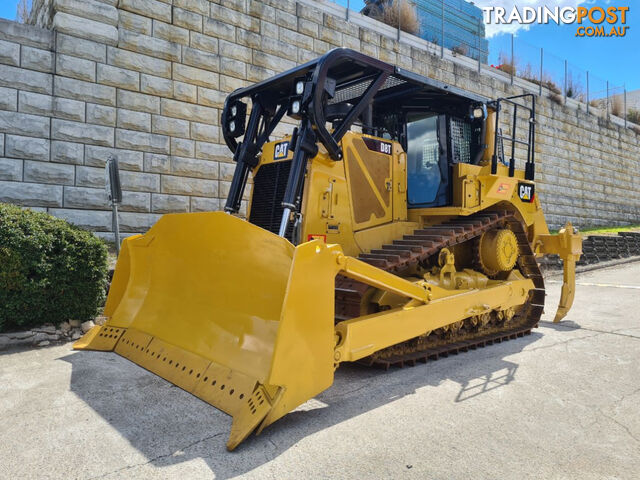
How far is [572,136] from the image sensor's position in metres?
18.0

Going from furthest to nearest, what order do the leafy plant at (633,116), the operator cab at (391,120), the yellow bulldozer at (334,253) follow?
the leafy plant at (633,116) → the operator cab at (391,120) → the yellow bulldozer at (334,253)

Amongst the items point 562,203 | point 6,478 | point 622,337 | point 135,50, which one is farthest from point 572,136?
point 6,478

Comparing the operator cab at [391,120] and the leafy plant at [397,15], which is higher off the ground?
the leafy plant at [397,15]

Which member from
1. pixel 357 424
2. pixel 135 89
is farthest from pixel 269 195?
pixel 135 89

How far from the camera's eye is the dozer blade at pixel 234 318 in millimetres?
2914

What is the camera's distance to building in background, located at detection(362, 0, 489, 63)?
42.7 feet

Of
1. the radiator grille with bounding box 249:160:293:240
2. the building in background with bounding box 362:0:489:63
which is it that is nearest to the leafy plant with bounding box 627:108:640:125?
the building in background with bounding box 362:0:489:63

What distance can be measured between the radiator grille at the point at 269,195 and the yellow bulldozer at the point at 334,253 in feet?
0.07

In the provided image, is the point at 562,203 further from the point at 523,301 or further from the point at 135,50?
the point at 135,50

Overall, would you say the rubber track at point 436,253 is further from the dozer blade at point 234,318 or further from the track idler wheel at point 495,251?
the dozer blade at point 234,318

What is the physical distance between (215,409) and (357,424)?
3.43 feet

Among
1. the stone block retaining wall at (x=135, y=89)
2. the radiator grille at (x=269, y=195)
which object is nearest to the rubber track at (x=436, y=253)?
the radiator grille at (x=269, y=195)

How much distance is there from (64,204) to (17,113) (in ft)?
4.76

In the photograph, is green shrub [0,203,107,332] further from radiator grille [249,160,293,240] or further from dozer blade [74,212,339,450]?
radiator grille [249,160,293,240]
